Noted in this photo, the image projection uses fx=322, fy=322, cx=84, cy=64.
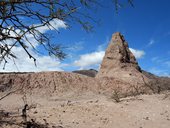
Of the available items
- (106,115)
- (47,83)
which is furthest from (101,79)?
(106,115)

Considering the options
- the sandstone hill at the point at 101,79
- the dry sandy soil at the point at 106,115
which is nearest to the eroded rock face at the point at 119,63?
the sandstone hill at the point at 101,79

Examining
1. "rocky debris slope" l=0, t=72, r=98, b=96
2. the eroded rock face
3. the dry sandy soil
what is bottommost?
the dry sandy soil

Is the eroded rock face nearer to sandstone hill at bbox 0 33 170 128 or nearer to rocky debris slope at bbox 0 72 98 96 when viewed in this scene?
sandstone hill at bbox 0 33 170 128

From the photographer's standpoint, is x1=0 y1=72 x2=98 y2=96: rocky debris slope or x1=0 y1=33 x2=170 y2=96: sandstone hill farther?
x1=0 y1=33 x2=170 y2=96: sandstone hill

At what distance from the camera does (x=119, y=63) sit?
2553cm

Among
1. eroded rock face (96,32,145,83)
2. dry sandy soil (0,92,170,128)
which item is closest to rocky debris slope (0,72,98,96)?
eroded rock face (96,32,145,83)

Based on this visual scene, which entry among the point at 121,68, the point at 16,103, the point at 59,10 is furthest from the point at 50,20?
the point at 121,68

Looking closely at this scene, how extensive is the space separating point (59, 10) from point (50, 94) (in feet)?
49.8

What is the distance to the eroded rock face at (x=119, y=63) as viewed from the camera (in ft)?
80.9

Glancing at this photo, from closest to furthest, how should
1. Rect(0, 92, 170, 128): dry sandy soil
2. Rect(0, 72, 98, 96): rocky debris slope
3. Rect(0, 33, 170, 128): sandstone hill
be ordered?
Rect(0, 92, 170, 128): dry sandy soil, Rect(0, 33, 170, 128): sandstone hill, Rect(0, 72, 98, 96): rocky debris slope

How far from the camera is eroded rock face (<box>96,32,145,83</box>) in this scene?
24.7 metres

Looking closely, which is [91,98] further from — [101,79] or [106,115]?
[106,115]

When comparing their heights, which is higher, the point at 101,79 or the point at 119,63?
the point at 119,63

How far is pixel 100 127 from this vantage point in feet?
24.0
